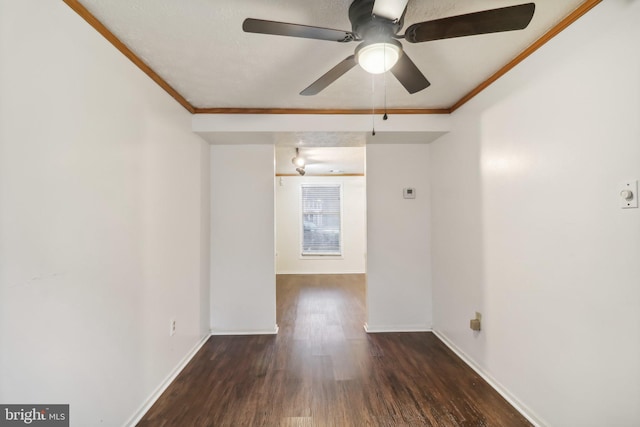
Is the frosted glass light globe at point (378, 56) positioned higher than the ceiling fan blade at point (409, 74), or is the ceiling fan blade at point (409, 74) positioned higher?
the ceiling fan blade at point (409, 74)

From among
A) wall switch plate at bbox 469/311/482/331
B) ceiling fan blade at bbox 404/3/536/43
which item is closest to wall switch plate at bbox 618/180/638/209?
ceiling fan blade at bbox 404/3/536/43

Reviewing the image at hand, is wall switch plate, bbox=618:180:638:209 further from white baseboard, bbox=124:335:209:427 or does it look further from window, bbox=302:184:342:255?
window, bbox=302:184:342:255

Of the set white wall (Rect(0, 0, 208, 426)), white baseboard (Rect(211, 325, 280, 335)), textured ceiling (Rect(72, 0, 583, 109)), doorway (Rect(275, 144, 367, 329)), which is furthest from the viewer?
doorway (Rect(275, 144, 367, 329))

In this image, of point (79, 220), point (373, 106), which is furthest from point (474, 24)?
point (79, 220)

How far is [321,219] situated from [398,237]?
3.46m

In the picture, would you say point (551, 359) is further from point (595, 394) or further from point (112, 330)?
point (112, 330)

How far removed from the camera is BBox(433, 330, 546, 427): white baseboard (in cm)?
169

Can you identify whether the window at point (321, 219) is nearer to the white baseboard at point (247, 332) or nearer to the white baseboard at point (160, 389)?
the white baseboard at point (247, 332)

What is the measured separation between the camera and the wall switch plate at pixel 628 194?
3.81ft

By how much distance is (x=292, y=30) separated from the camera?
1.18 m

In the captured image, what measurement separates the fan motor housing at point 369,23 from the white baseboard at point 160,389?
2564 mm

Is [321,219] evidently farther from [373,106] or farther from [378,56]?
[378,56]

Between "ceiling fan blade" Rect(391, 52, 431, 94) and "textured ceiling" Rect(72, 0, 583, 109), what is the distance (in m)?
0.25

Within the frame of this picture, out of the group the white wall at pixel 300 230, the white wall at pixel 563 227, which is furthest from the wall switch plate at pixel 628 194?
the white wall at pixel 300 230
